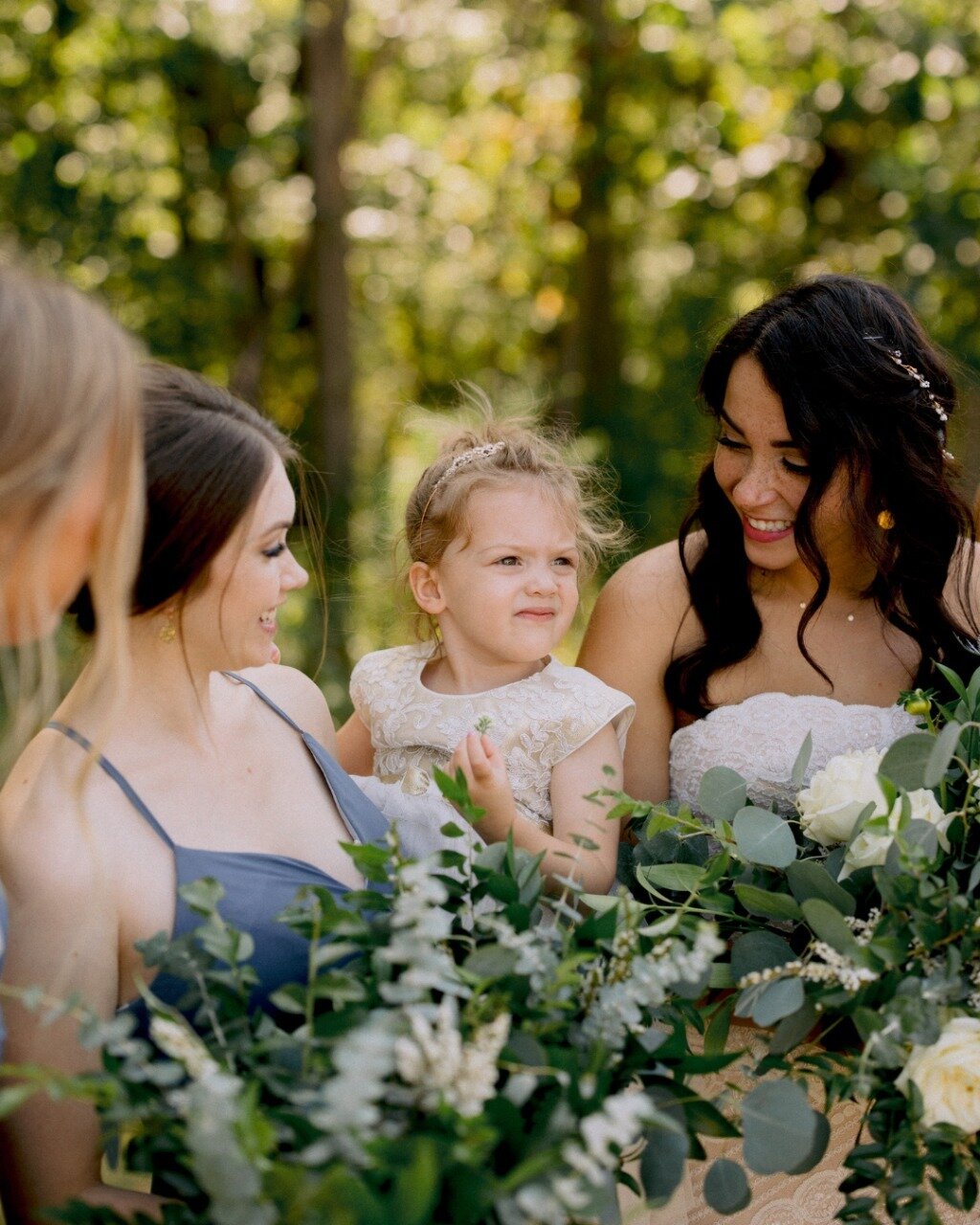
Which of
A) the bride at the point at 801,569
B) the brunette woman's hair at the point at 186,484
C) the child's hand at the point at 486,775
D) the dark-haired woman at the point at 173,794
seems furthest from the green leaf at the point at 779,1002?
the brunette woman's hair at the point at 186,484

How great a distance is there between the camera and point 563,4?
37.3ft

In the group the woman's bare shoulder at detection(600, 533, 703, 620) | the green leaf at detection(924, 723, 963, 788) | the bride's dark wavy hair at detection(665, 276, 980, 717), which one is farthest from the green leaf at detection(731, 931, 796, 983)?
the woman's bare shoulder at detection(600, 533, 703, 620)

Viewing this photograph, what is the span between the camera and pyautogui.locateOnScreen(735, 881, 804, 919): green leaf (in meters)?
1.78

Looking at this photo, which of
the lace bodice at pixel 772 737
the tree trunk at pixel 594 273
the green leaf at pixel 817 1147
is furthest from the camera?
the tree trunk at pixel 594 273

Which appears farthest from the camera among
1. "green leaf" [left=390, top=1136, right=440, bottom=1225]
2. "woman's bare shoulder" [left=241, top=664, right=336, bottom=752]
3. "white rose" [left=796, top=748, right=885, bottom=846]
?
"woman's bare shoulder" [left=241, top=664, right=336, bottom=752]

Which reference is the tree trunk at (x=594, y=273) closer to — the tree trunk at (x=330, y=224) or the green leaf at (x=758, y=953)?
the tree trunk at (x=330, y=224)

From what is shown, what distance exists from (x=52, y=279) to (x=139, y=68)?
339 inches

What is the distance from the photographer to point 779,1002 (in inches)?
64.2

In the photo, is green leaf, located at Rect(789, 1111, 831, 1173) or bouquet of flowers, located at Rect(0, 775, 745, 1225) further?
green leaf, located at Rect(789, 1111, 831, 1173)

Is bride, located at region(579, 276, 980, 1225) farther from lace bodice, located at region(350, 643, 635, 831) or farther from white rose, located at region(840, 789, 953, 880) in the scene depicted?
white rose, located at region(840, 789, 953, 880)

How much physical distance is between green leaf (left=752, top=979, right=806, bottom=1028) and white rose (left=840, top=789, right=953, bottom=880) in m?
0.23

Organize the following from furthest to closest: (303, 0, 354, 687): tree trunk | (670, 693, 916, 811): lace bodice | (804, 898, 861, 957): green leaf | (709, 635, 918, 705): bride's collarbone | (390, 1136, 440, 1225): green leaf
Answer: (303, 0, 354, 687): tree trunk, (709, 635, 918, 705): bride's collarbone, (670, 693, 916, 811): lace bodice, (804, 898, 861, 957): green leaf, (390, 1136, 440, 1225): green leaf

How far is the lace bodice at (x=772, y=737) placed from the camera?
101 inches

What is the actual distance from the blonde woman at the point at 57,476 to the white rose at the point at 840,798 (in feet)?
3.37
